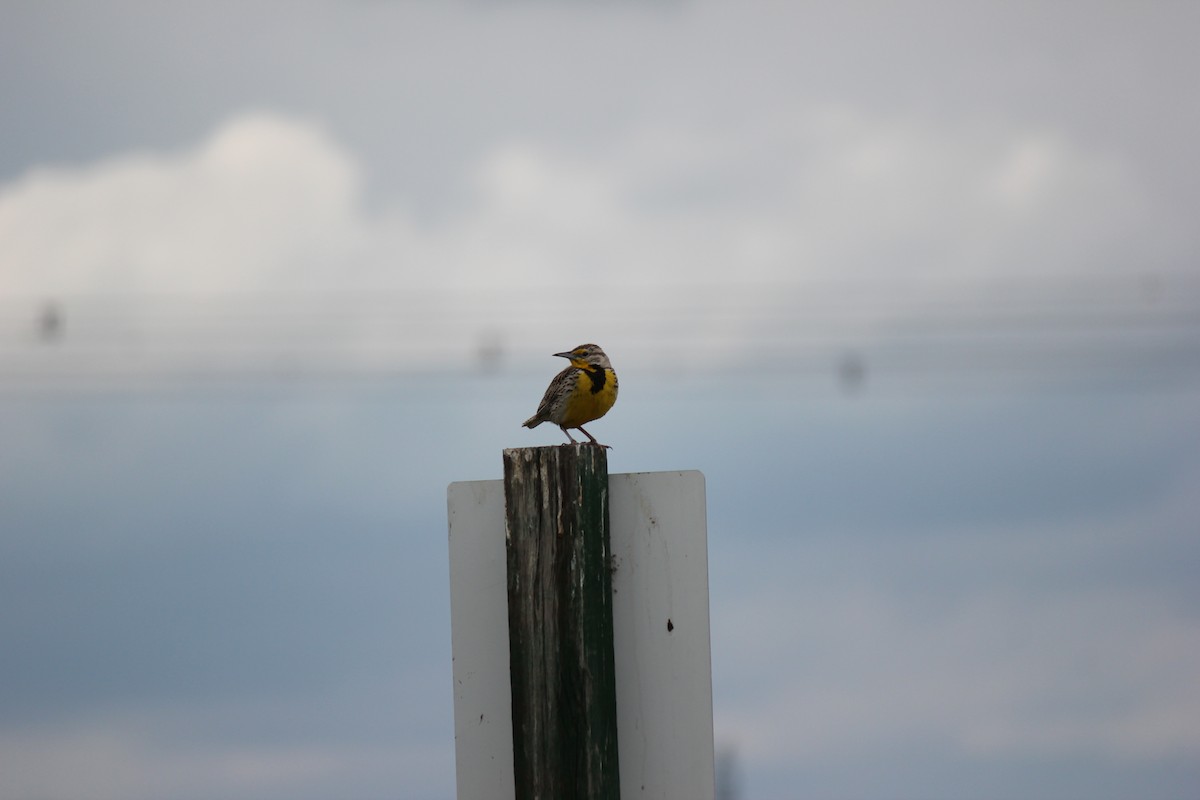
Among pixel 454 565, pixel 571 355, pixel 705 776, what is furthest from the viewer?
pixel 571 355

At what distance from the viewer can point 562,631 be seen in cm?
517

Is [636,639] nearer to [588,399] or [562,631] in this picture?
[562,631]

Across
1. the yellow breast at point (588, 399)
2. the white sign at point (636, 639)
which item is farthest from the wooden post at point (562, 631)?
the yellow breast at point (588, 399)

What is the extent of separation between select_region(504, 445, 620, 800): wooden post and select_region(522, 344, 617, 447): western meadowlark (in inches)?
172

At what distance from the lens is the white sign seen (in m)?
5.15

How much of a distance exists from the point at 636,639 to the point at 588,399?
4512 mm

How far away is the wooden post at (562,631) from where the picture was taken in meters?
5.13

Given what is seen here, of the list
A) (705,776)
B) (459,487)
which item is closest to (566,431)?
(459,487)

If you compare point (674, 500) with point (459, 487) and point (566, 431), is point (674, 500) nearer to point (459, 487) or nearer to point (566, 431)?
point (459, 487)

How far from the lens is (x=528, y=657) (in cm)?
522

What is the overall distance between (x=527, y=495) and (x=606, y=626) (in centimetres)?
62

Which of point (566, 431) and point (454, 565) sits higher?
point (566, 431)

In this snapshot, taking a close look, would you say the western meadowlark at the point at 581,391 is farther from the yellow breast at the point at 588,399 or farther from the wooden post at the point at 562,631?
the wooden post at the point at 562,631

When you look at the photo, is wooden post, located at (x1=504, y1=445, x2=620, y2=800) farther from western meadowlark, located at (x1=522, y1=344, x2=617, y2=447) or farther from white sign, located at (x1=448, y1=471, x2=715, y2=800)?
western meadowlark, located at (x1=522, y1=344, x2=617, y2=447)
